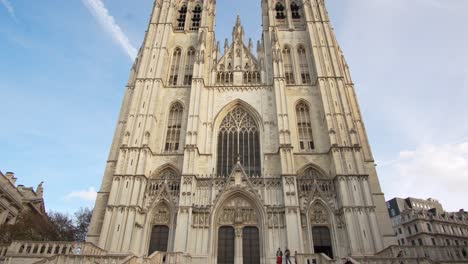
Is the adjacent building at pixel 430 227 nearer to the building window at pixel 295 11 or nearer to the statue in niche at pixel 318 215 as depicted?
the statue in niche at pixel 318 215

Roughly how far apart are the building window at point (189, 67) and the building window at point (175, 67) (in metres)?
0.86

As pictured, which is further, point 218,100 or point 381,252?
point 218,100

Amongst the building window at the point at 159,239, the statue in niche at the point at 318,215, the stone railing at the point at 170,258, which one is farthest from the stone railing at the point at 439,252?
the building window at the point at 159,239

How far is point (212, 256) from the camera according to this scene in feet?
61.2

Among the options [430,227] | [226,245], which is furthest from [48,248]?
[430,227]

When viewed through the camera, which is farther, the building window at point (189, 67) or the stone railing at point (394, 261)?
the building window at point (189, 67)

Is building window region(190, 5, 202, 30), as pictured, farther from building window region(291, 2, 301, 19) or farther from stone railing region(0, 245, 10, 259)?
stone railing region(0, 245, 10, 259)

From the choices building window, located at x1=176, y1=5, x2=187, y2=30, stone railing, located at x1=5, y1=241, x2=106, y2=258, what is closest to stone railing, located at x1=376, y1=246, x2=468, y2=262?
stone railing, located at x1=5, y1=241, x2=106, y2=258

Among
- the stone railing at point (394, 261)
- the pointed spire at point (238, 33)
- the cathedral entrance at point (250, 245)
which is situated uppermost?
the pointed spire at point (238, 33)

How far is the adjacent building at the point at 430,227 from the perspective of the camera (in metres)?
37.1

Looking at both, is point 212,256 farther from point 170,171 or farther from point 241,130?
point 241,130

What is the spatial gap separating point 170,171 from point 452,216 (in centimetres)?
4036

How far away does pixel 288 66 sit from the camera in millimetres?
28234

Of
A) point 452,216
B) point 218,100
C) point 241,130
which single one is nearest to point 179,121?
point 218,100
